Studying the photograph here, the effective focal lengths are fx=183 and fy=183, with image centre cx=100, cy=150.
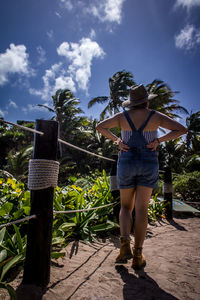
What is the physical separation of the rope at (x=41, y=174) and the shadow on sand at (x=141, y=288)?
840 millimetres

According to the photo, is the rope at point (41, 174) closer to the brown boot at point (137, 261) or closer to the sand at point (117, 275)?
the sand at point (117, 275)

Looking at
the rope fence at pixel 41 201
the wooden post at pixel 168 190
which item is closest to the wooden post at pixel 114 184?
the rope fence at pixel 41 201

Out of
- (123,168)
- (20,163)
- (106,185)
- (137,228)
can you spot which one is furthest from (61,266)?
(20,163)

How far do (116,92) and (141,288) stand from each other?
1820 cm

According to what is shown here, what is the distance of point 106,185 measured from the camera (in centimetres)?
301

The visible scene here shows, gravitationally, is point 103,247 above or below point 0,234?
below

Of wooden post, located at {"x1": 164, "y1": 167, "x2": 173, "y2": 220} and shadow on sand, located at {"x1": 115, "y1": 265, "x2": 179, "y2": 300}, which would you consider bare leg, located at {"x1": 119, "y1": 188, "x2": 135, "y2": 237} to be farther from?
wooden post, located at {"x1": 164, "y1": 167, "x2": 173, "y2": 220}

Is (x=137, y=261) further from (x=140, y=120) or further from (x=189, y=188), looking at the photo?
(x=189, y=188)

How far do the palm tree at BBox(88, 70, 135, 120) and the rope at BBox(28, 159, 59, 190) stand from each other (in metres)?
17.6

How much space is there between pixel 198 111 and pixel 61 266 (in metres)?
23.4

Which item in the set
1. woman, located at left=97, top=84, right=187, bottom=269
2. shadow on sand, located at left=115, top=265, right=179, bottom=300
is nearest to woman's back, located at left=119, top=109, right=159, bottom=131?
woman, located at left=97, top=84, right=187, bottom=269

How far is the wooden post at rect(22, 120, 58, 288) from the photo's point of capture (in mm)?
1109

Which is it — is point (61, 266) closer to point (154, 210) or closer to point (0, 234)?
point (0, 234)

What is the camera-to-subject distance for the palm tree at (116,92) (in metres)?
18.1
